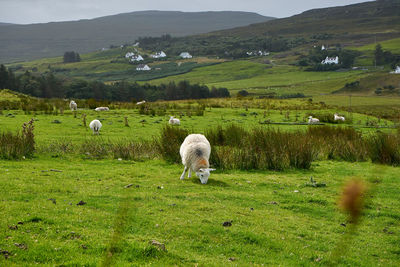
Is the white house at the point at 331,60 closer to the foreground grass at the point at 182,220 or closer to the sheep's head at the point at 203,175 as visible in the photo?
the foreground grass at the point at 182,220

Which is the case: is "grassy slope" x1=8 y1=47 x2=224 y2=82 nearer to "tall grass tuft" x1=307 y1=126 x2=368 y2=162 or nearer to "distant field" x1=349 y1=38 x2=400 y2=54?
"distant field" x1=349 y1=38 x2=400 y2=54

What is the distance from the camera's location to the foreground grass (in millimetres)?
5305

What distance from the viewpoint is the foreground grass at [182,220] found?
5.30m

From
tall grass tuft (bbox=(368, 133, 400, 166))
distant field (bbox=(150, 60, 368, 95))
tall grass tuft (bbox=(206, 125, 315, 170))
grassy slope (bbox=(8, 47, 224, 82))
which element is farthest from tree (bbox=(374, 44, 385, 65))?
tall grass tuft (bbox=(206, 125, 315, 170))

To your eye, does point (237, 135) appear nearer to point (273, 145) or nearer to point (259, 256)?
point (273, 145)

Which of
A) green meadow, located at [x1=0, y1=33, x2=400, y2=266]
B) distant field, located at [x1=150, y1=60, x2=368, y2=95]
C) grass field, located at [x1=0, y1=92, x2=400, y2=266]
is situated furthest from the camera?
distant field, located at [x1=150, y1=60, x2=368, y2=95]

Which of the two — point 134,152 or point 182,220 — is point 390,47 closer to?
point 134,152

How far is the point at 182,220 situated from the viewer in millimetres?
7031

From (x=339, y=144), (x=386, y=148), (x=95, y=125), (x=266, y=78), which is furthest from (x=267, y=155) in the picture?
(x=266, y=78)

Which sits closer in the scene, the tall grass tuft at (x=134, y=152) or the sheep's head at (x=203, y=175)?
the sheep's head at (x=203, y=175)

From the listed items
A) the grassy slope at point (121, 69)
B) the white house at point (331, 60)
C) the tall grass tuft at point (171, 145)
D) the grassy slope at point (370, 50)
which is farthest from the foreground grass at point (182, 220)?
the white house at point (331, 60)

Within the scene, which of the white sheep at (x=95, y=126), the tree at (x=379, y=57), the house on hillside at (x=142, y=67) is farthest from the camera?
the house on hillside at (x=142, y=67)

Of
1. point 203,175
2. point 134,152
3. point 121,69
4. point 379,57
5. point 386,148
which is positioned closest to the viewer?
point 203,175

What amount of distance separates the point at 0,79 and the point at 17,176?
69092 mm
